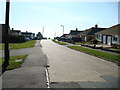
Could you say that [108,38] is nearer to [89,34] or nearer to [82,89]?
[89,34]

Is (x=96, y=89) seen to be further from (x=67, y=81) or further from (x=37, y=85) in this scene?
(x=37, y=85)

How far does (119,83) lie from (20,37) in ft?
156

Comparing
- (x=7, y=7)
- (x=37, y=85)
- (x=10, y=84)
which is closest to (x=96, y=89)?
(x=37, y=85)

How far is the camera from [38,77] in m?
7.93

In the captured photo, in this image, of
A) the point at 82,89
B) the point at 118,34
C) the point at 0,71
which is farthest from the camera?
the point at 118,34

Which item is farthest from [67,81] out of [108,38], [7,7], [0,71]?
[108,38]

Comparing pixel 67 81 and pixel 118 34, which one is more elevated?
pixel 118 34

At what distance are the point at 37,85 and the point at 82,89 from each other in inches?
77.2

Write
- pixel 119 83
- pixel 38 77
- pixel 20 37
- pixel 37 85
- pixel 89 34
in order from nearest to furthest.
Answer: pixel 37 85 < pixel 119 83 < pixel 38 77 < pixel 20 37 < pixel 89 34

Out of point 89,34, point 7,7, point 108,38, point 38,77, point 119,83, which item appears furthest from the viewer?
point 89,34

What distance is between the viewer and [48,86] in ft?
21.5

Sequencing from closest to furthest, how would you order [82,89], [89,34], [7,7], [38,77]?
[82,89], [38,77], [7,7], [89,34]

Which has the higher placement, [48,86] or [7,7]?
[7,7]

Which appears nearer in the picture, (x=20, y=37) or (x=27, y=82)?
(x=27, y=82)
